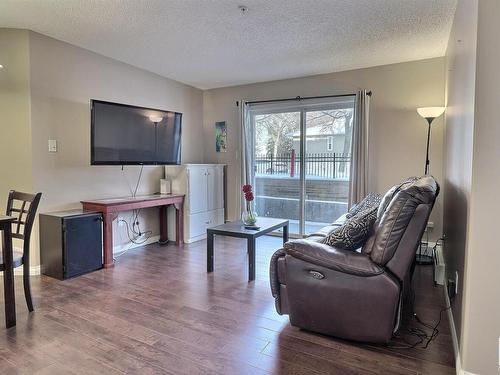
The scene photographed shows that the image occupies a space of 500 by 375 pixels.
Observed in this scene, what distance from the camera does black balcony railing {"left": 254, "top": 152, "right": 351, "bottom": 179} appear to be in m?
4.75

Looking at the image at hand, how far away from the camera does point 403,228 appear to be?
1926 mm

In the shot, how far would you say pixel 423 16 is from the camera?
9.75 ft

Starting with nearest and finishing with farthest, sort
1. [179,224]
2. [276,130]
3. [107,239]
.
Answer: [107,239]
[179,224]
[276,130]

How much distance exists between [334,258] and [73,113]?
3.32m

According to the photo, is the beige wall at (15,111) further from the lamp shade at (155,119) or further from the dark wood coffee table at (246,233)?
the dark wood coffee table at (246,233)

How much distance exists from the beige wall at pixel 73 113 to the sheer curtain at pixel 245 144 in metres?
1.41

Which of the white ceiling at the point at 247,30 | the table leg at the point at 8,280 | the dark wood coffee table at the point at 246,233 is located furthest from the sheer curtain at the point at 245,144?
the table leg at the point at 8,280

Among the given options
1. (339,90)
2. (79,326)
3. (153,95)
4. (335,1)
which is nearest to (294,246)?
(79,326)

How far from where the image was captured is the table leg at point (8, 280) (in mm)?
2279

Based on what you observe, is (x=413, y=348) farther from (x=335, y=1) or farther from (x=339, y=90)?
(x=339, y=90)

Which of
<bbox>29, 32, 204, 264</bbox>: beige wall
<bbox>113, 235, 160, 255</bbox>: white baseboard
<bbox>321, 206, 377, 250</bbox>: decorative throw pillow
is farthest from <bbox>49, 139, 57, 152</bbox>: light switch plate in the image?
<bbox>321, 206, 377, 250</bbox>: decorative throw pillow

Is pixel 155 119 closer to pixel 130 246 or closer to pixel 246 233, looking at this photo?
pixel 130 246

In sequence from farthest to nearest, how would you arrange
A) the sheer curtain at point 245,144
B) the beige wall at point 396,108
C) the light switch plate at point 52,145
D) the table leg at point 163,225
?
the sheer curtain at point 245,144, the table leg at point 163,225, the beige wall at point 396,108, the light switch plate at point 52,145

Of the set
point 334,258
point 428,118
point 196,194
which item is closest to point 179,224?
point 196,194
